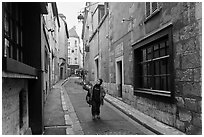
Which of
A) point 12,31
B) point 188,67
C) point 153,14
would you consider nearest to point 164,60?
point 153,14

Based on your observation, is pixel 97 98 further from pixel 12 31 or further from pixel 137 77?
pixel 12 31

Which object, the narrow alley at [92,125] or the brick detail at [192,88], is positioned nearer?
the brick detail at [192,88]

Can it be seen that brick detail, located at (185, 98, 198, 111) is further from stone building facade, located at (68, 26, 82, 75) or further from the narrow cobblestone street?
stone building facade, located at (68, 26, 82, 75)

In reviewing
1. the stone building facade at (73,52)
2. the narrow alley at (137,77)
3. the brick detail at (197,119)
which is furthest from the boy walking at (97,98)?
the stone building facade at (73,52)

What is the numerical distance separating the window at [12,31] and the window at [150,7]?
3.91 meters

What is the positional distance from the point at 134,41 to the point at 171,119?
3.98m

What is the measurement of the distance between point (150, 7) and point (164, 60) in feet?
6.05

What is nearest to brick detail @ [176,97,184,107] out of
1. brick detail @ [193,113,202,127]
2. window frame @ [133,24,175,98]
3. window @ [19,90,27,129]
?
window frame @ [133,24,175,98]

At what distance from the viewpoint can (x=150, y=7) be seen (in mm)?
7309

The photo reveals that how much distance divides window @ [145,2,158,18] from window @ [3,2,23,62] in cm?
391

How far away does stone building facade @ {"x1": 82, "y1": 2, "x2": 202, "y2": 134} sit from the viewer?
486 cm

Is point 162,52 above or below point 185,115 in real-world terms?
above

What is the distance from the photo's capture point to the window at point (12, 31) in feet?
12.1

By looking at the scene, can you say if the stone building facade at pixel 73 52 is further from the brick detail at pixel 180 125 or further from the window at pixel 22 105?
the window at pixel 22 105
